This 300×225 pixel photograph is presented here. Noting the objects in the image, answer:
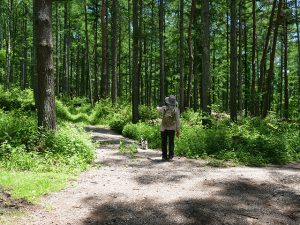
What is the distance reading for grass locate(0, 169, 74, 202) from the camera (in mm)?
6371

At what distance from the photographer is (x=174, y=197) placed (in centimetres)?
664

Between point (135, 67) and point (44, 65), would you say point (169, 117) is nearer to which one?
point (44, 65)

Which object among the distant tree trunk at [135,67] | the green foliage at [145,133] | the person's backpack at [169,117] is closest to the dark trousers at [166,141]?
the person's backpack at [169,117]

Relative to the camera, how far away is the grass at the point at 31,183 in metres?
6.37

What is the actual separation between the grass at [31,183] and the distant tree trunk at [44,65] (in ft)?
7.51

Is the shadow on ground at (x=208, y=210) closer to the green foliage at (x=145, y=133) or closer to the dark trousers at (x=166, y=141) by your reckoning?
the dark trousers at (x=166, y=141)

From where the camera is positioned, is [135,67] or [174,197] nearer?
[174,197]

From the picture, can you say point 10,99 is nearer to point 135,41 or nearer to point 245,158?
point 135,41

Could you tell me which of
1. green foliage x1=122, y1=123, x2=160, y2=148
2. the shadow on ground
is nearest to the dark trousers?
green foliage x1=122, y1=123, x2=160, y2=148

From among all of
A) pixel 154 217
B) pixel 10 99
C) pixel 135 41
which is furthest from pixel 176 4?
pixel 154 217

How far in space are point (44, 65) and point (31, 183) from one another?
165 inches

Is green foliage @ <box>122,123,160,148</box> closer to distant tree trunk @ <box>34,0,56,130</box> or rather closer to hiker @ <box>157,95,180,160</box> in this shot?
hiker @ <box>157,95,180,160</box>

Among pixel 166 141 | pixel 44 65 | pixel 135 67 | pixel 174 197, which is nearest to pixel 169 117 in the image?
pixel 166 141

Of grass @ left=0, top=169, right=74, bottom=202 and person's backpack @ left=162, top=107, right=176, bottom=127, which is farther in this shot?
person's backpack @ left=162, top=107, right=176, bottom=127
